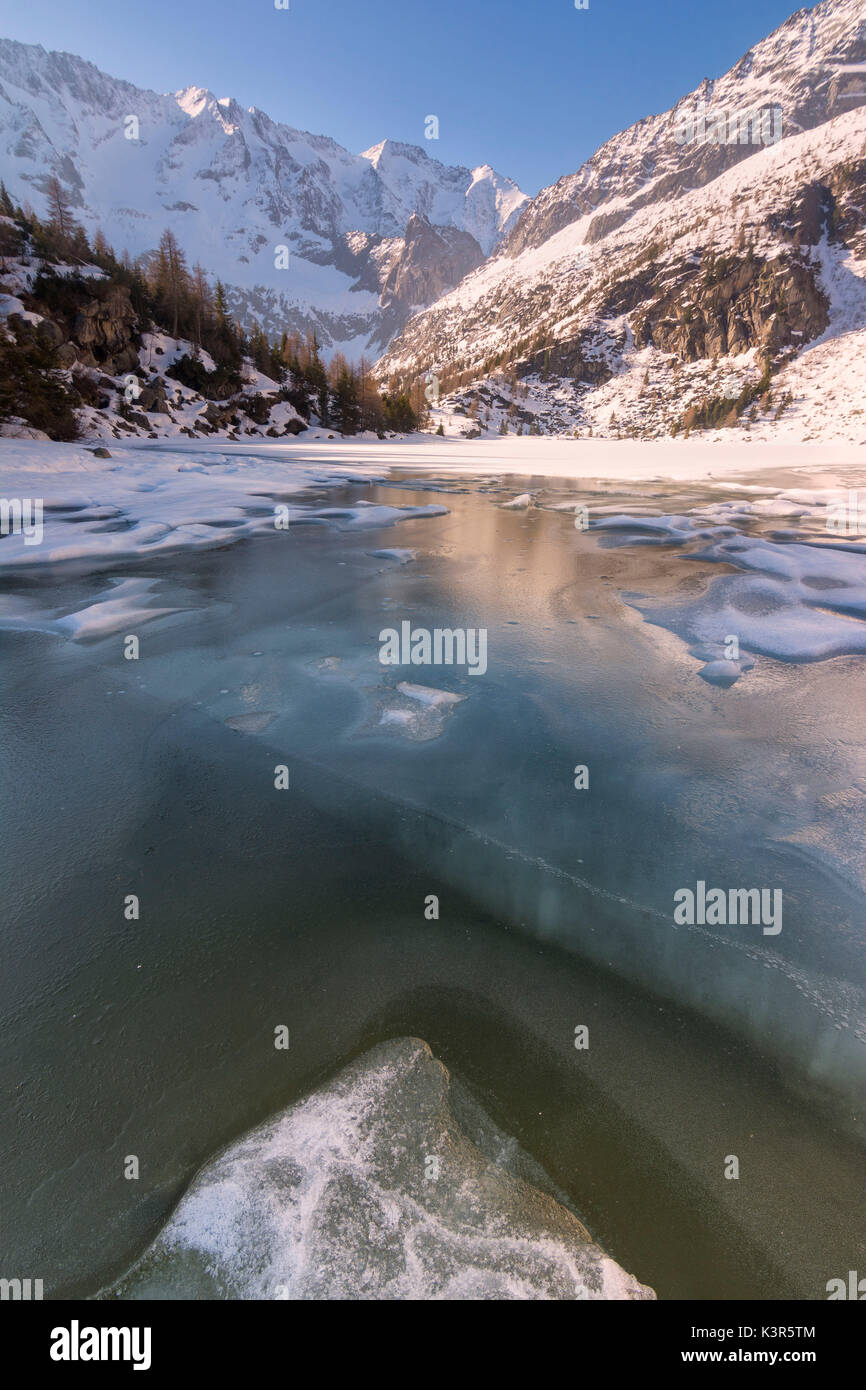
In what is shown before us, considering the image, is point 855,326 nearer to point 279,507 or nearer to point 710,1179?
point 279,507

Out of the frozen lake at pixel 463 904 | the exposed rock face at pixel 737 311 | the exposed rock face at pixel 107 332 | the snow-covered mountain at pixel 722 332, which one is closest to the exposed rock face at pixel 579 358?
the snow-covered mountain at pixel 722 332

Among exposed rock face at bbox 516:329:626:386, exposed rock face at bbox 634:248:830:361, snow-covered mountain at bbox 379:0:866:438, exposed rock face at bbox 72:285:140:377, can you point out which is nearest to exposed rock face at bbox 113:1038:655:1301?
exposed rock face at bbox 72:285:140:377

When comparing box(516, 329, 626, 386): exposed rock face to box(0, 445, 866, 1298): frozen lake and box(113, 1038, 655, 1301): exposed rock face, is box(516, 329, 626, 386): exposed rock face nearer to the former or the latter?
box(0, 445, 866, 1298): frozen lake

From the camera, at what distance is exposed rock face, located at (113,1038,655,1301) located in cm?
173

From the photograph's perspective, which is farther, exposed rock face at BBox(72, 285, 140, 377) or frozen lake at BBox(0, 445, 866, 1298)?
exposed rock face at BBox(72, 285, 140, 377)

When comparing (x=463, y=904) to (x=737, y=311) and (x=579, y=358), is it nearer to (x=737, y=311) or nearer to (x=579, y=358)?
(x=737, y=311)

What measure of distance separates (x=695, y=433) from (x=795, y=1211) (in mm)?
130292

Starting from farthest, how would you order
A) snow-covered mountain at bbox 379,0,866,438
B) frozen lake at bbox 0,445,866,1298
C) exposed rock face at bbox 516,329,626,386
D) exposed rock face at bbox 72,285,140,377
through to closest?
exposed rock face at bbox 516,329,626,386
snow-covered mountain at bbox 379,0,866,438
exposed rock face at bbox 72,285,140,377
frozen lake at bbox 0,445,866,1298

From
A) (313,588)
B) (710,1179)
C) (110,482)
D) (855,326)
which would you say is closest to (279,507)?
(110,482)

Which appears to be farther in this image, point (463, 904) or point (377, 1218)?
point (463, 904)

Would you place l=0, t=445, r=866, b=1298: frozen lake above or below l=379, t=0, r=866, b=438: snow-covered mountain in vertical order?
below

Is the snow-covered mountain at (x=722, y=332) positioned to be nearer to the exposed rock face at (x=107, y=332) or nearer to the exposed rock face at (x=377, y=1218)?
the exposed rock face at (x=107, y=332)

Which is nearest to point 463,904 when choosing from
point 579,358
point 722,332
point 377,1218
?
point 377,1218

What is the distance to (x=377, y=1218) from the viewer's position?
6.15 feet
